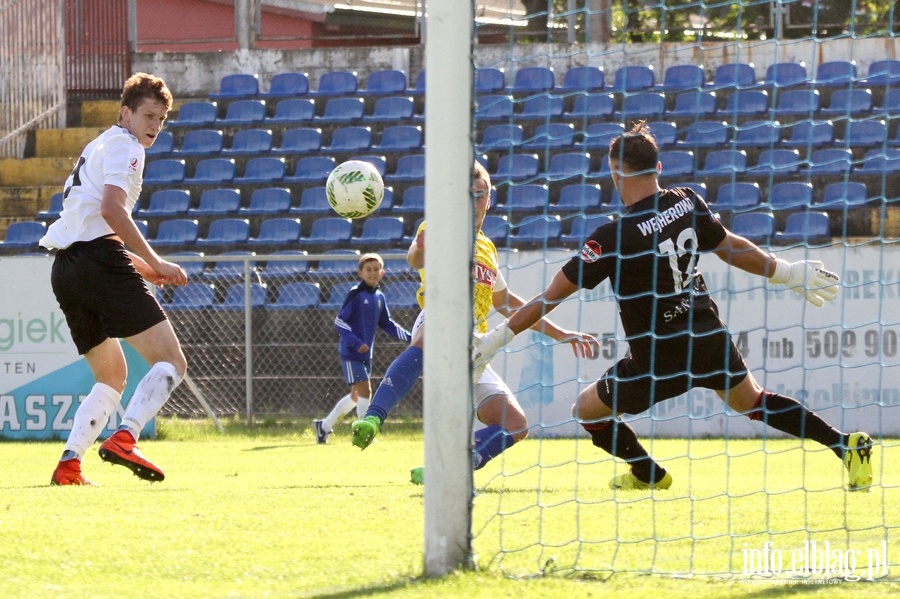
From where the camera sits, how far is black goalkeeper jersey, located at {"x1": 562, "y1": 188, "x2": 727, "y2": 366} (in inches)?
221

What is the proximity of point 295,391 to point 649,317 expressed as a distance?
8409 millimetres

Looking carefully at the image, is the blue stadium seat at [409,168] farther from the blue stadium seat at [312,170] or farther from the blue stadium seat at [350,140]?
the blue stadium seat at [312,170]

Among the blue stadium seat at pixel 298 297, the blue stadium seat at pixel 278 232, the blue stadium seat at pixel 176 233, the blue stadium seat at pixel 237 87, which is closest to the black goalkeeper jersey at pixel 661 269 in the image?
the blue stadium seat at pixel 298 297

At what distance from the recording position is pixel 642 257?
572 cm

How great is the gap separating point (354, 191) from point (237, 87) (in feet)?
35.5

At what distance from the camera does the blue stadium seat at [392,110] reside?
58.4 ft

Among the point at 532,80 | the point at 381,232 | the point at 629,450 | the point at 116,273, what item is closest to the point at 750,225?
the point at 532,80

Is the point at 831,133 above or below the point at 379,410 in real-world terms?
above

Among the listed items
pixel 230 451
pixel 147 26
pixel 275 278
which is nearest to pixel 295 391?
pixel 275 278

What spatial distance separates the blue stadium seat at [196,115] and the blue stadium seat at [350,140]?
2144mm

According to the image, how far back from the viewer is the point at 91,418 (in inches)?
265

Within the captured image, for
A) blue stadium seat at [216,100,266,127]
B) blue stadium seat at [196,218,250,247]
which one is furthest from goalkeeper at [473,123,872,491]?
blue stadium seat at [216,100,266,127]

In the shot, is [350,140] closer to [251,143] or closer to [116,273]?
[251,143]

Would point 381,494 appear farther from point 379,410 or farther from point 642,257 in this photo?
point 642,257
